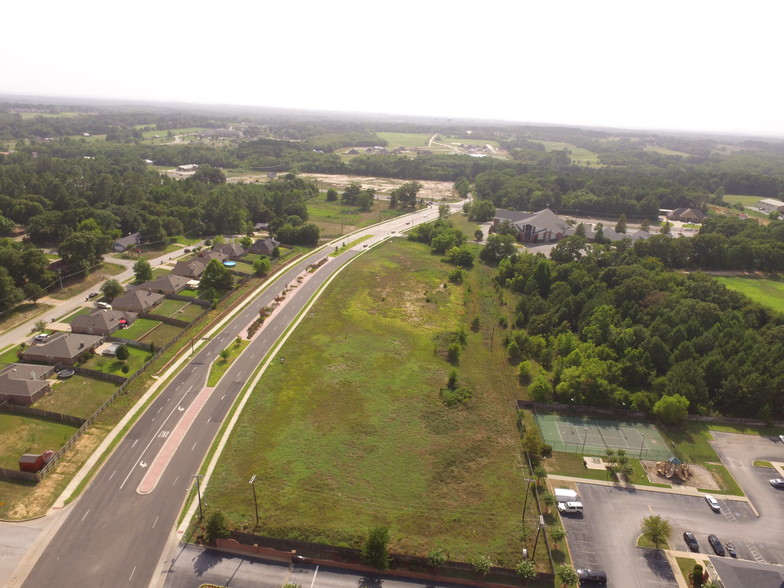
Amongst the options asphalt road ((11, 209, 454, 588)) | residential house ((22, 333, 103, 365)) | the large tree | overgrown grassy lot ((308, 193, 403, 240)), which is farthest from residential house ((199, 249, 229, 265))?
residential house ((22, 333, 103, 365))

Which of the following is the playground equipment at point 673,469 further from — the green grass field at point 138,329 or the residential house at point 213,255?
the residential house at point 213,255

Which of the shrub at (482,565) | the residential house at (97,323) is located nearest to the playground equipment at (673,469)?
the shrub at (482,565)

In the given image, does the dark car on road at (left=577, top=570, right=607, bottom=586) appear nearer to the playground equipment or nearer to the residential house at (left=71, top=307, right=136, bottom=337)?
the playground equipment

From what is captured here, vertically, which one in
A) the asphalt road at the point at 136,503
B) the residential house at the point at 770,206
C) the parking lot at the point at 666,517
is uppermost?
the residential house at the point at 770,206

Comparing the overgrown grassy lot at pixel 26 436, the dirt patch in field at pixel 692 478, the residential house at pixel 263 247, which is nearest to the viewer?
the overgrown grassy lot at pixel 26 436

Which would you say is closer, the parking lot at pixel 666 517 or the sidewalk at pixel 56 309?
the parking lot at pixel 666 517

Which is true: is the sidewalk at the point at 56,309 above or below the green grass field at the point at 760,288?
below
